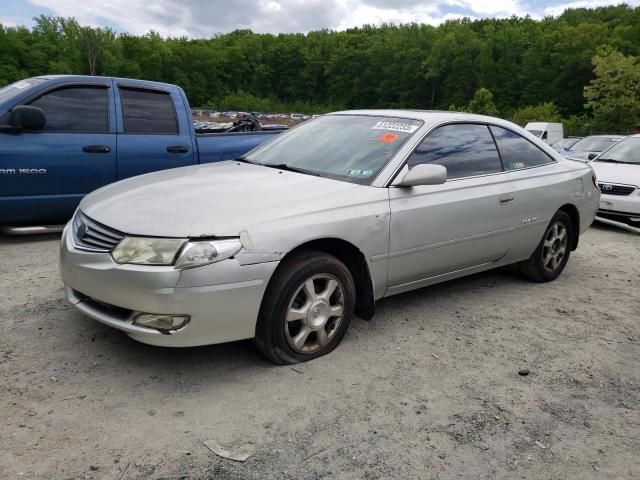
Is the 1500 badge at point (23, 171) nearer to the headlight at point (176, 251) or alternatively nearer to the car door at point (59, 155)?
the car door at point (59, 155)

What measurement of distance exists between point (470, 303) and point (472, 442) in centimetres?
200

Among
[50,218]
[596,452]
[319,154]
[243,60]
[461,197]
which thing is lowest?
[596,452]

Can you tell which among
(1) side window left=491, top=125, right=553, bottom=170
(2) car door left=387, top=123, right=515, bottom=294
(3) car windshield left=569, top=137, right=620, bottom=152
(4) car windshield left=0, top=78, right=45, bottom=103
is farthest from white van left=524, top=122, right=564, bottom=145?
(4) car windshield left=0, top=78, right=45, bottom=103

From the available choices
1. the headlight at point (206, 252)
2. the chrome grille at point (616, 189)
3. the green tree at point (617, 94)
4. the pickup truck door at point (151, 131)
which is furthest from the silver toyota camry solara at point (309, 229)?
the green tree at point (617, 94)

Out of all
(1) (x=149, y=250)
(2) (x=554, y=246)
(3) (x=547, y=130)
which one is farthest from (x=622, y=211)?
(3) (x=547, y=130)

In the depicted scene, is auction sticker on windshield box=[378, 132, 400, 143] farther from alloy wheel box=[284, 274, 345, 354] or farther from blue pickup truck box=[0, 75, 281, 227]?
blue pickup truck box=[0, 75, 281, 227]

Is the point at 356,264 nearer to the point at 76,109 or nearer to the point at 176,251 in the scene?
the point at 176,251

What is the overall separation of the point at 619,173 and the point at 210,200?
759 centimetres

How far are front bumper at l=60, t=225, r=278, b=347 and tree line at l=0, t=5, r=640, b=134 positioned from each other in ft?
197

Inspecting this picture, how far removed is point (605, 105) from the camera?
47281 millimetres

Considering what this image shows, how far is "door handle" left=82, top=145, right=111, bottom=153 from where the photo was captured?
18.1 ft

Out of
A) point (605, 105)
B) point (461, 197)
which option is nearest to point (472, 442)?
point (461, 197)

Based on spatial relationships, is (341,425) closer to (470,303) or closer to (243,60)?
(470,303)

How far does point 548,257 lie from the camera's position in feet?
16.8
